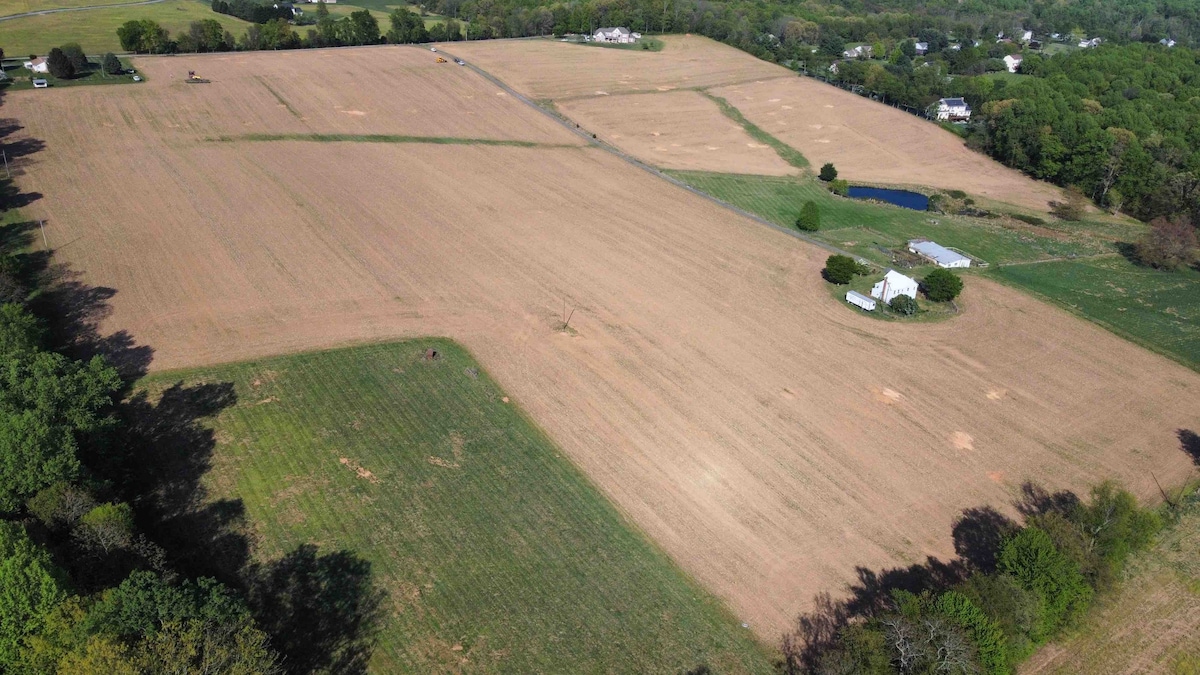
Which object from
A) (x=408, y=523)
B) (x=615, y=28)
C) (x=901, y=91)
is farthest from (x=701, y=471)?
(x=615, y=28)

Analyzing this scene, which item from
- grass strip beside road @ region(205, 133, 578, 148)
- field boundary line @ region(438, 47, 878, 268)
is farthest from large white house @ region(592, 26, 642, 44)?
grass strip beside road @ region(205, 133, 578, 148)

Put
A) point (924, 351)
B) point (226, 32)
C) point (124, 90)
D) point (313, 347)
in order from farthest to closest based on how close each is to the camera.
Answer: point (226, 32)
point (124, 90)
point (924, 351)
point (313, 347)

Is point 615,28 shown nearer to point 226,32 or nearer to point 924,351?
point 226,32

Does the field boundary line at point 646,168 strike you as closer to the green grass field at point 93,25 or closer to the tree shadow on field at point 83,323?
the green grass field at point 93,25

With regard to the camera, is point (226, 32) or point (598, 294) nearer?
point (598, 294)

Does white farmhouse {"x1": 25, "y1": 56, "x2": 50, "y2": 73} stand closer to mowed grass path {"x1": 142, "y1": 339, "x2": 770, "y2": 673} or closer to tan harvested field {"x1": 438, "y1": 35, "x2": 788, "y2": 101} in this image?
tan harvested field {"x1": 438, "y1": 35, "x2": 788, "y2": 101}

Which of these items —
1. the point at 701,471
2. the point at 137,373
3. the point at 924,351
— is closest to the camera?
the point at 701,471

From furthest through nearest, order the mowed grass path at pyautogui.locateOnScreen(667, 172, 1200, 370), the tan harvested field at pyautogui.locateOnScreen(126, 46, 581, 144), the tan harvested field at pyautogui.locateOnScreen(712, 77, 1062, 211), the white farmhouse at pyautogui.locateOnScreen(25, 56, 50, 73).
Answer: the tan harvested field at pyautogui.locateOnScreen(712, 77, 1062, 211) < the white farmhouse at pyautogui.locateOnScreen(25, 56, 50, 73) < the tan harvested field at pyautogui.locateOnScreen(126, 46, 581, 144) < the mowed grass path at pyautogui.locateOnScreen(667, 172, 1200, 370)
